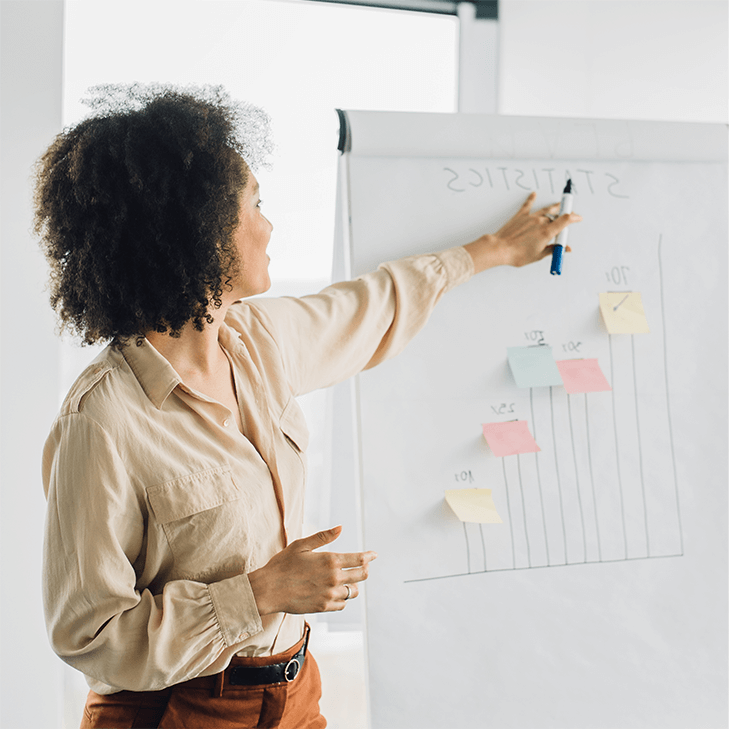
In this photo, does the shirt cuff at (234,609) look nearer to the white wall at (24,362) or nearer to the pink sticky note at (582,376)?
the pink sticky note at (582,376)

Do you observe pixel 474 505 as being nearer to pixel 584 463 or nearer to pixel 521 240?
pixel 584 463

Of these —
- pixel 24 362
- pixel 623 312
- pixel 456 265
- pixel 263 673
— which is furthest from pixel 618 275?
pixel 24 362

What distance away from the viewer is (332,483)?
168cm

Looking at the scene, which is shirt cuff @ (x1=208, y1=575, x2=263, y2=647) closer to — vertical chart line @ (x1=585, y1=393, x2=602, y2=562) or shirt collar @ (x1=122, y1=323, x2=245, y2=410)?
shirt collar @ (x1=122, y1=323, x2=245, y2=410)

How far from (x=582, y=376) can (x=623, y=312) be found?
0.15 meters

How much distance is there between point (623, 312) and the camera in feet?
4.01

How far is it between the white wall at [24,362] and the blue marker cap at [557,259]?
1153mm

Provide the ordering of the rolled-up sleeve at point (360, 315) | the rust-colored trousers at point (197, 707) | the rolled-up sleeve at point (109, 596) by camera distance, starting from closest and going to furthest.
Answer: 1. the rolled-up sleeve at point (109, 596)
2. the rust-colored trousers at point (197, 707)
3. the rolled-up sleeve at point (360, 315)

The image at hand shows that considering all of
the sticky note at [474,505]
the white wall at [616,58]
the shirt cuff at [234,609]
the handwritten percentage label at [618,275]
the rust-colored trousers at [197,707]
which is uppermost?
the white wall at [616,58]

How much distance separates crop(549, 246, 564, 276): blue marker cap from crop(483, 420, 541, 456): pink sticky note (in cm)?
29

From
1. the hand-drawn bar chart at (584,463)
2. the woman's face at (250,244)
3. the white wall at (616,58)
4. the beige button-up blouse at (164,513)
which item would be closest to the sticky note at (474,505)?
the hand-drawn bar chart at (584,463)

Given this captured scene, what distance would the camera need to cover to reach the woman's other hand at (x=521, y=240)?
1.16m

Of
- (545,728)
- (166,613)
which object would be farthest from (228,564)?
(545,728)

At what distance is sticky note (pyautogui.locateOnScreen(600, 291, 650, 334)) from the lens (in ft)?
3.98
